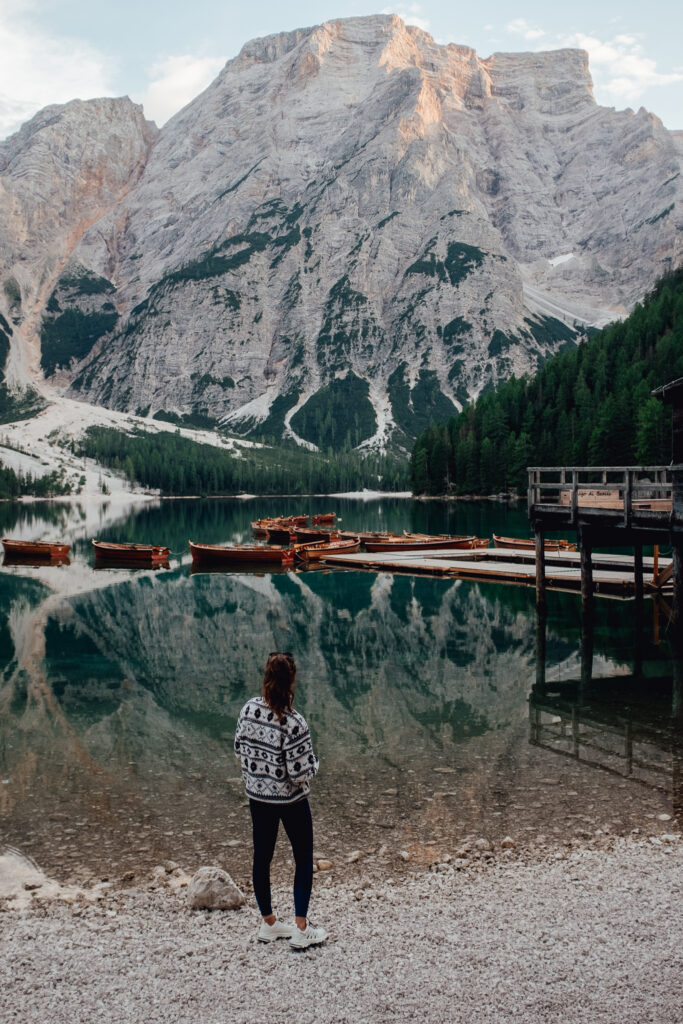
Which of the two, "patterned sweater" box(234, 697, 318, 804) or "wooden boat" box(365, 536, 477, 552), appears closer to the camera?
"patterned sweater" box(234, 697, 318, 804)

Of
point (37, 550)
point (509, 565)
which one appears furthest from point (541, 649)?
point (37, 550)

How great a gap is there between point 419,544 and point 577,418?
8995 cm

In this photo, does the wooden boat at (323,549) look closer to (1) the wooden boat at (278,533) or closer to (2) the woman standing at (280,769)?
(1) the wooden boat at (278,533)

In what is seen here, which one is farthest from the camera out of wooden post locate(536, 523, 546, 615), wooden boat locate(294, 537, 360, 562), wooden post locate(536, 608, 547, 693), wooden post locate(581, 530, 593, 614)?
wooden boat locate(294, 537, 360, 562)

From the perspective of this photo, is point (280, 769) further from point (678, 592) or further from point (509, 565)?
point (509, 565)

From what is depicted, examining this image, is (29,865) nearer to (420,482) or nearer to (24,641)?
(24,641)

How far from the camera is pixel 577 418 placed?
151 meters

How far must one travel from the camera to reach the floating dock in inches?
1857

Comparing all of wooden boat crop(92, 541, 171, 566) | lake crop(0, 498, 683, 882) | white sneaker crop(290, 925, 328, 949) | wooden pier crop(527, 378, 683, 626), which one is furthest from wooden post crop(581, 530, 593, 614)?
wooden boat crop(92, 541, 171, 566)

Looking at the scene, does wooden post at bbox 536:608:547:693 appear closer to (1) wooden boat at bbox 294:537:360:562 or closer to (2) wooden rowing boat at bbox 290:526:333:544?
(1) wooden boat at bbox 294:537:360:562

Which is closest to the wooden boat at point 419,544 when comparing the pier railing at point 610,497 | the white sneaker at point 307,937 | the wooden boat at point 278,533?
the wooden boat at point 278,533

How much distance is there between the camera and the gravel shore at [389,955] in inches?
341

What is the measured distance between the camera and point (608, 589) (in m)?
44.9

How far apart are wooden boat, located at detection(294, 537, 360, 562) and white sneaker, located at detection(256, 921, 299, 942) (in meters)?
58.7
